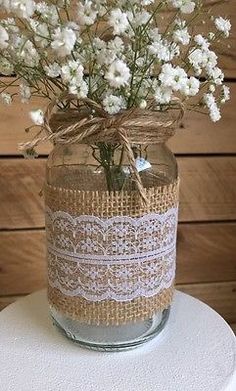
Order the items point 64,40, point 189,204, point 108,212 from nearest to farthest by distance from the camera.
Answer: point 64,40
point 108,212
point 189,204

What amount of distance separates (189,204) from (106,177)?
1.38 ft

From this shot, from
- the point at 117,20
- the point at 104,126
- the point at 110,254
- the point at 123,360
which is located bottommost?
the point at 123,360

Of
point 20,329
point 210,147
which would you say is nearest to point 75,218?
point 20,329

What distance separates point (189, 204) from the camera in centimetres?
107

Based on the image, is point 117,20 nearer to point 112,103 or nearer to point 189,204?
point 112,103

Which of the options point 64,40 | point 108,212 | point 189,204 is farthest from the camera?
point 189,204

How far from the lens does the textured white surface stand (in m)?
0.63

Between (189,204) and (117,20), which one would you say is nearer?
(117,20)

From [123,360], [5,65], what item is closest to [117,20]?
[5,65]

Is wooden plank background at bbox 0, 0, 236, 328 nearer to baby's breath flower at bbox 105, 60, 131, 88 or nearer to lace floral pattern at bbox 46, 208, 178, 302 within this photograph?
lace floral pattern at bbox 46, 208, 178, 302

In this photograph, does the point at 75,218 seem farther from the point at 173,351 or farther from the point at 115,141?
the point at 173,351

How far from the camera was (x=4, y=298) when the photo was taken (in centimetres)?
106

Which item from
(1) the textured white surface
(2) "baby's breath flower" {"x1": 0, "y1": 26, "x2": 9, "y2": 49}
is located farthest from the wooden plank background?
(2) "baby's breath flower" {"x1": 0, "y1": 26, "x2": 9, "y2": 49}

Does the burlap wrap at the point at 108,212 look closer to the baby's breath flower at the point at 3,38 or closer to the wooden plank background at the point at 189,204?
the baby's breath flower at the point at 3,38
